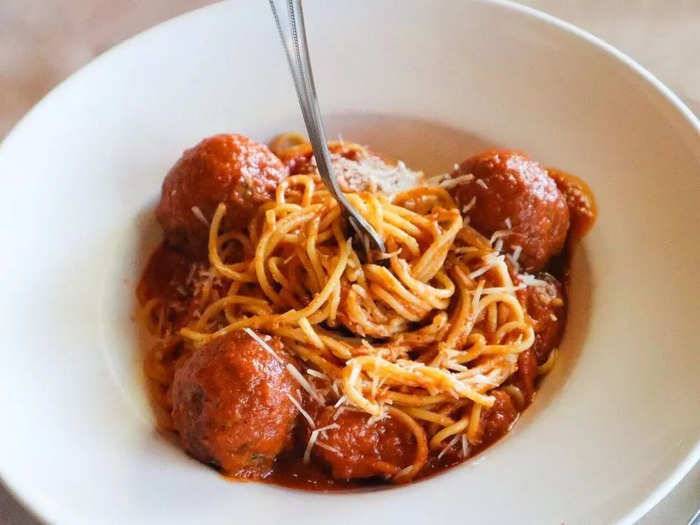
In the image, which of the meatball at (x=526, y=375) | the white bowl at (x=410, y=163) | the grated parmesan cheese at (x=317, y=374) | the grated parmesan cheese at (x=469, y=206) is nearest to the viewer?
Result: the white bowl at (x=410, y=163)

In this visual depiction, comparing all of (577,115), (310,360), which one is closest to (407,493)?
(310,360)

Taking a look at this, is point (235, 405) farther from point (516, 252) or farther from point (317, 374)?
point (516, 252)

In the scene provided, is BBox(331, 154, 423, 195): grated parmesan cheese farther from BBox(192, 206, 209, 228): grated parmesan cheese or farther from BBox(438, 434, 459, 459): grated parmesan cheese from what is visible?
BBox(438, 434, 459, 459): grated parmesan cheese

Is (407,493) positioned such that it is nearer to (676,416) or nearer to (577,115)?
(676,416)

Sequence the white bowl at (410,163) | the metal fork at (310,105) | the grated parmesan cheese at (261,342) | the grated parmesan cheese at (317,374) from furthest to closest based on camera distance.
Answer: the grated parmesan cheese at (317,374), the grated parmesan cheese at (261,342), the white bowl at (410,163), the metal fork at (310,105)

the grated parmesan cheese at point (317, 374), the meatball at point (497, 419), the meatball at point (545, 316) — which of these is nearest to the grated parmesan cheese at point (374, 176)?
the meatball at point (545, 316)

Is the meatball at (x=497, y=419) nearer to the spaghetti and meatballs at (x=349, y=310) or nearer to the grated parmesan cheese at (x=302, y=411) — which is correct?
the spaghetti and meatballs at (x=349, y=310)
